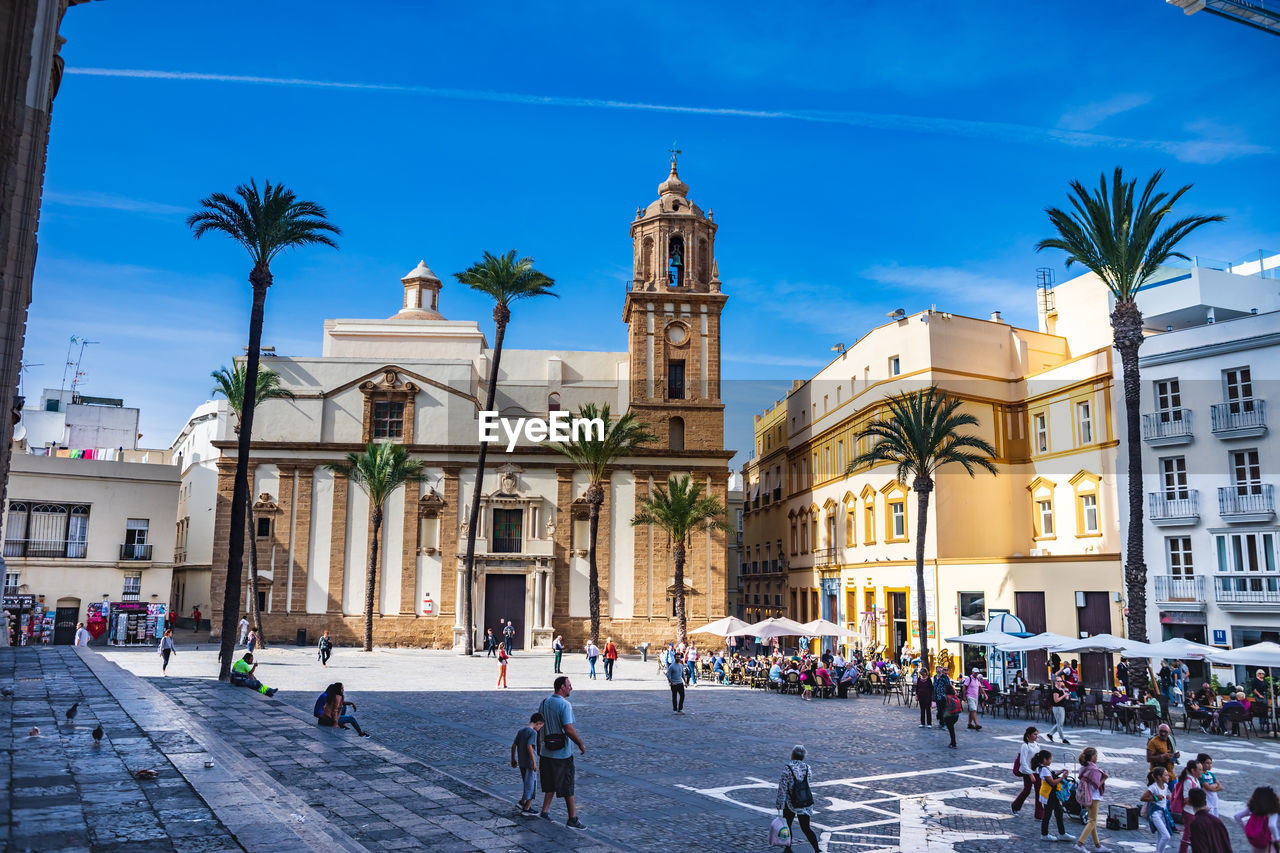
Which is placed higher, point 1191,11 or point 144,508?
point 1191,11

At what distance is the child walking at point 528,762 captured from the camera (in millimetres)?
11062

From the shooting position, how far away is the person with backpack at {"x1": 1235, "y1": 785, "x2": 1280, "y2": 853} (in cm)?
838

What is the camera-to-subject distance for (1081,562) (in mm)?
31500

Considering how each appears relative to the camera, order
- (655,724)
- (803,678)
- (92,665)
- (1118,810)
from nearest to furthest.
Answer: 1. (1118,810)
2. (655,724)
3. (92,665)
4. (803,678)

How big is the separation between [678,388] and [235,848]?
1794 inches

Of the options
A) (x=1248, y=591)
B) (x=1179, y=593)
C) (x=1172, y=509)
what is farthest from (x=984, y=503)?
(x=1248, y=591)

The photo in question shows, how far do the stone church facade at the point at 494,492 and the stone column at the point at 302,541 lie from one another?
61 mm

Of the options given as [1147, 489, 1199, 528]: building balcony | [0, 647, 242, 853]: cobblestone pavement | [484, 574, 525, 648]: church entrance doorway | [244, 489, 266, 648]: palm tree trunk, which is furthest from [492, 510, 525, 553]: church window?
[0, 647, 242, 853]: cobblestone pavement

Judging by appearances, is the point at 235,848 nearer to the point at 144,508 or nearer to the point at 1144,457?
the point at 1144,457

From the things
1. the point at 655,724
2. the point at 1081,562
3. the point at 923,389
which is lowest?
the point at 655,724

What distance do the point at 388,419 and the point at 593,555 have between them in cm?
1503

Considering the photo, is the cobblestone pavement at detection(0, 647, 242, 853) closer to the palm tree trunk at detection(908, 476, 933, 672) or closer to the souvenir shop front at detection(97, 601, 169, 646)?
the palm tree trunk at detection(908, 476, 933, 672)

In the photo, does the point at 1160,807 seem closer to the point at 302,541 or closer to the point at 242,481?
the point at 242,481

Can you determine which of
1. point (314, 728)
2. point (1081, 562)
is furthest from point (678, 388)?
point (314, 728)
